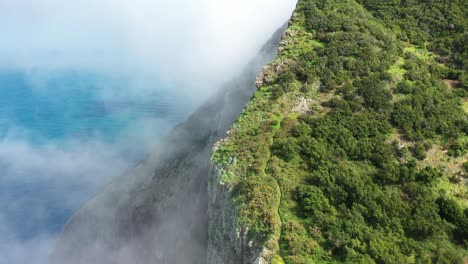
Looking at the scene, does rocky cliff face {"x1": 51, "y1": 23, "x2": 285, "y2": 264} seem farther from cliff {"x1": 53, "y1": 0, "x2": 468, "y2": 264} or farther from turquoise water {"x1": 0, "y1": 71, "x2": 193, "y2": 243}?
turquoise water {"x1": 0, "y1": 71, "x2": 193, "y2": 243}

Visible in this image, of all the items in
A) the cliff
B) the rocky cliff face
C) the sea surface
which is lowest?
the sea surface

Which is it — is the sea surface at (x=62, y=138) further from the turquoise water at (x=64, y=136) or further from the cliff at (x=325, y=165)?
the cliff at (x=325, y=165)

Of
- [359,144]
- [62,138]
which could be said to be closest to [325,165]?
[359,144]

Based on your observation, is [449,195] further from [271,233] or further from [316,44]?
[316,44]

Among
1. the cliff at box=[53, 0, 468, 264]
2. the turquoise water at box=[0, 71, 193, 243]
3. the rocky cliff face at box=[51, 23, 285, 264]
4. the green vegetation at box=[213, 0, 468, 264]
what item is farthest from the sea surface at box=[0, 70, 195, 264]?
the green vegetation at box=[213, 0, 468, 264]

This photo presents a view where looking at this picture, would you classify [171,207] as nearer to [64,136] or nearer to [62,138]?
[62,138]

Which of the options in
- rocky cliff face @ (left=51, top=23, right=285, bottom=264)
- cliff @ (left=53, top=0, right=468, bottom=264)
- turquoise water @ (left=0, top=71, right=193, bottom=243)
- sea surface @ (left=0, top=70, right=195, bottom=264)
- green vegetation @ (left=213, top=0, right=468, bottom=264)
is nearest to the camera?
green vegetation @ (left=213, top=0, right=468, bottom=264)

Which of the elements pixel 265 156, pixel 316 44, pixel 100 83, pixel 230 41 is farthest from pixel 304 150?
pixel 100 83
